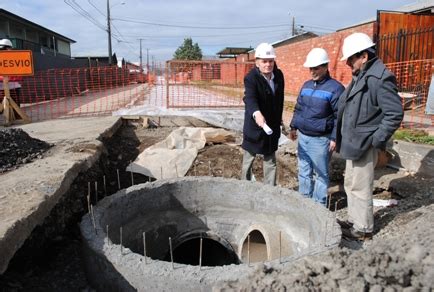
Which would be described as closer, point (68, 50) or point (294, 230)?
point (294, 230)

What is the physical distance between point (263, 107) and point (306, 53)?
11669 millimetres

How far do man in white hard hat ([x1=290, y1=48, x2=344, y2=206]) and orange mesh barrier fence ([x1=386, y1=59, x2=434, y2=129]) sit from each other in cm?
404

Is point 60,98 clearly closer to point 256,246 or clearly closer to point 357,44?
point 256,246

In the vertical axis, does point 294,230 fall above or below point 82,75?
below

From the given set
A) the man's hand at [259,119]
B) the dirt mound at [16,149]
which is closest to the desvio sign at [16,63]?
the dirt mound at [16,149]

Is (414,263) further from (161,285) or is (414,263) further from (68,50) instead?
(68,50)

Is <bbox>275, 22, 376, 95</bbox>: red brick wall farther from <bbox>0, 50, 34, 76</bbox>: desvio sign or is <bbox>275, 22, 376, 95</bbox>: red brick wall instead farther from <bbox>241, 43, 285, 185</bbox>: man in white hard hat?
<bbox>0, 50, 34, 76</bbox>: desvio sign

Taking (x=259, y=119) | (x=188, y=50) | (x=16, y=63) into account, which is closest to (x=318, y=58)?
(x=259, y=119)

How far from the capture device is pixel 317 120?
4.03m

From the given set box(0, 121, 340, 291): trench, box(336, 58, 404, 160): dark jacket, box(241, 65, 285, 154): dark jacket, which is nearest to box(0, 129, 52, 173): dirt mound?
box(0, 121, 340, 291): trench

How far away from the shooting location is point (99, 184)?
16.1 feet

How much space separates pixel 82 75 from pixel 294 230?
1946 cm

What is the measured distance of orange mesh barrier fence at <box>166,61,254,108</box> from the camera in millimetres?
12453

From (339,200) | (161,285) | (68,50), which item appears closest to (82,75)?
(339,200)
